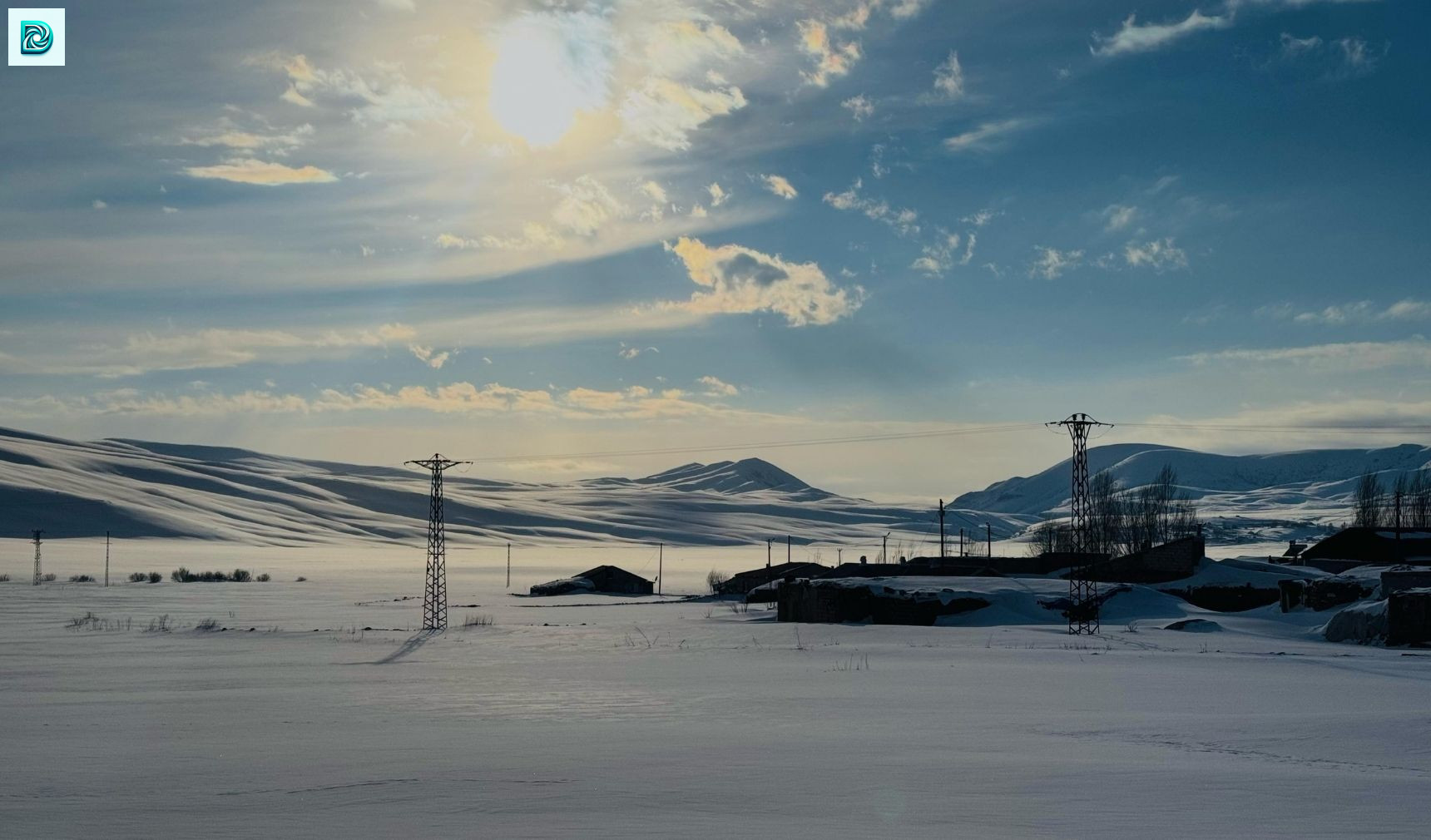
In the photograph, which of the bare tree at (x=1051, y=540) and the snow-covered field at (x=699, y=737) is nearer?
the snow-covered field at (x=699, y=737)

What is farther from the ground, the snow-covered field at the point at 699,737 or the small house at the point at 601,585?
the snow-covered field at the point at 699,737

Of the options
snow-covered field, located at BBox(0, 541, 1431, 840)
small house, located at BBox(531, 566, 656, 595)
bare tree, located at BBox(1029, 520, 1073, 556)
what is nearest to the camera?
snow-covered field, located at BBox(0, 541, 1431, 840)

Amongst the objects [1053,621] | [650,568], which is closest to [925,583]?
A: [1053,621]

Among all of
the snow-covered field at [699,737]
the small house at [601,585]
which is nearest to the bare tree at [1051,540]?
the small house at [601,585]

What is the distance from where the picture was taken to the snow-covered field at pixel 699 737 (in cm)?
1142

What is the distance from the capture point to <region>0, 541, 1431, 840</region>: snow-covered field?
1142 centimetres

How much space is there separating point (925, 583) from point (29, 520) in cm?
13062

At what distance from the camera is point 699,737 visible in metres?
17.2

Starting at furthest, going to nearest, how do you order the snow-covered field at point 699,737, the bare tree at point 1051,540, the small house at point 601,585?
1. the bare tree at point 1051,540
2. the small house at point 601,585
3. the snow-covered field at point 699,737

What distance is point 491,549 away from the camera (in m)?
187

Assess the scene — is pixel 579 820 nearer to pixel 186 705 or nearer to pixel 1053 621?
pixel 186 705

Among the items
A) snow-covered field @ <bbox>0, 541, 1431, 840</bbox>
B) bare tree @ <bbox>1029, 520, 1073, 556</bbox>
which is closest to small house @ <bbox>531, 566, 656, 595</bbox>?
snow-covered field @ <bbox>0, 541, 1431, 840</bbox>

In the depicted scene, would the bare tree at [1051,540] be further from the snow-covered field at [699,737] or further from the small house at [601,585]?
the snow-covered field at [699,737]

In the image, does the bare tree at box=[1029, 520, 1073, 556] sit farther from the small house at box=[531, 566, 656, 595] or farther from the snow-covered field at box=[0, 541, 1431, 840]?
the snow-covered field at box=[0, 541, 1431, 840]
